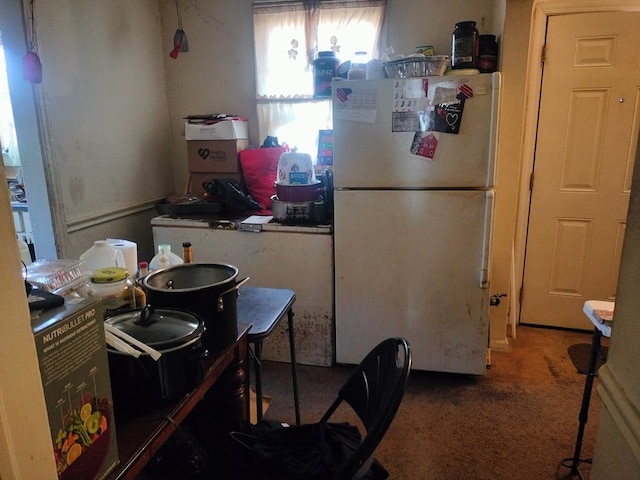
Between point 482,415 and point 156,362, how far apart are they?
5.87 ft

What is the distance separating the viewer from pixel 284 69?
303 cm

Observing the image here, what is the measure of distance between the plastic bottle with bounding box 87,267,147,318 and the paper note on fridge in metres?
1.42

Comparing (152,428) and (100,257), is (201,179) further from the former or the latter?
(152,428)

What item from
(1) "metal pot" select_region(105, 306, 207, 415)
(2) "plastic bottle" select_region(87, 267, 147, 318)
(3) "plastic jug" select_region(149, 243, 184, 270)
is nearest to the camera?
(1) "metal pot" select_region(105, 306, 207, 415)

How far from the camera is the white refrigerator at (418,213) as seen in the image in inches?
84.6

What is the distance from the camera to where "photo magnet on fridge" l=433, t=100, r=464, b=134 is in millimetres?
2121

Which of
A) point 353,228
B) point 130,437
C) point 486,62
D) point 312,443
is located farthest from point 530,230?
point 130,437

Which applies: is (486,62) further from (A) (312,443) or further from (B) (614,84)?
(A) (312,443)

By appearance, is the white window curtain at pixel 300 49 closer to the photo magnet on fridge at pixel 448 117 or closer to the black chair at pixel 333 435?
the photo magnet on fridge at pixel 448 117

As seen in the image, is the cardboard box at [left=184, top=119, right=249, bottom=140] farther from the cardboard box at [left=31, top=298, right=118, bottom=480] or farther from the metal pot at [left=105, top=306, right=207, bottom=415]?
the cardboard box at [left=31, top=298, right=118, bottom=480]

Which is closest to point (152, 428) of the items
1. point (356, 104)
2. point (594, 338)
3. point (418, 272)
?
point (594, 338)

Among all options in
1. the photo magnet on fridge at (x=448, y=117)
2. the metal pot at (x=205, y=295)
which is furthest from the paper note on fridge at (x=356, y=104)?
the metal pot at (x=205, y=295)

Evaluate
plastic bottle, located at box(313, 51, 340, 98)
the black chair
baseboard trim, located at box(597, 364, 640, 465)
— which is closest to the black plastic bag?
plastic bottle, located at box(313, 51, 340, 98)

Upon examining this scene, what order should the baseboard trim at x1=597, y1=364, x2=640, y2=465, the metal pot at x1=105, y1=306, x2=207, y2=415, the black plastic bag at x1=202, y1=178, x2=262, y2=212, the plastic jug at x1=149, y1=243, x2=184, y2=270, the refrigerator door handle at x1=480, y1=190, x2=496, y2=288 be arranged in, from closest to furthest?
the baseboard trim at x1=597, y1=364, x2=640, y2=465, the metal pot at x1=105, y1=306, x2=207, y2=415, the plastic jug at x1=149, y1=243, x2=184, y2=270, the refrigerator door handle at x1=480, y1=190, x2=496, y2=288, the black plastic bag at x1=202, y1=178, x2=262, y2=212
